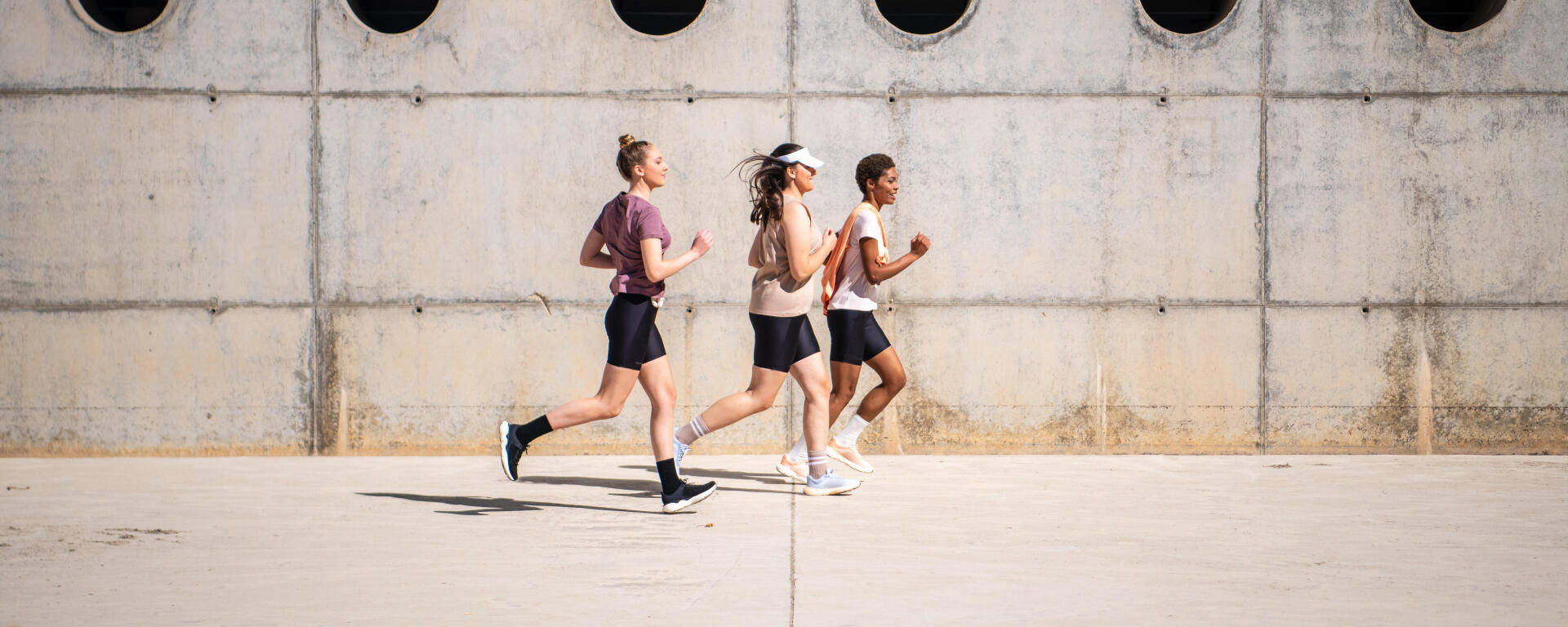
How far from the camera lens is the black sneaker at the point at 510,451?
6.02 m

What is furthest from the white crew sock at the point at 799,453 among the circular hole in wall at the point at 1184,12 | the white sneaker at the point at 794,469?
the circular hole in wall at the point at 1184,12

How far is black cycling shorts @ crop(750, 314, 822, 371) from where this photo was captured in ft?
20.3

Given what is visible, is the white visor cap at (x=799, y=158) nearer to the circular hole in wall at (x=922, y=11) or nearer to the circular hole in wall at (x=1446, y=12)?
the circular hole in wall at (x=922, y=11)

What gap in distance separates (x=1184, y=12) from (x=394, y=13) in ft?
18.3

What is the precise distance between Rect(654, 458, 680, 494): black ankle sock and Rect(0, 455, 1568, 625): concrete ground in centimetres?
14

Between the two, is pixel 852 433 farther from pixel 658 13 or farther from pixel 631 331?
pixel 658 13

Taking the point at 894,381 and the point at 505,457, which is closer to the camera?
the point at 505,457

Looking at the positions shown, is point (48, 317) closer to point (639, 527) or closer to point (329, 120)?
→ point (329, 120)

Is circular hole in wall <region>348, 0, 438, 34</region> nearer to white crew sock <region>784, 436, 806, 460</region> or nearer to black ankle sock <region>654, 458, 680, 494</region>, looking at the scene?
white crew sock <region>784, 436, 806, 460</region>

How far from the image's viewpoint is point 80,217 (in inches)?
309

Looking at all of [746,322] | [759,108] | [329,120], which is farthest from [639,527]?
[329,120]

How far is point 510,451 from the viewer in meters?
6.02

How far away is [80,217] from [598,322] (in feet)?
10.9

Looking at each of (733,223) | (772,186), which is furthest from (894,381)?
(733,223)
